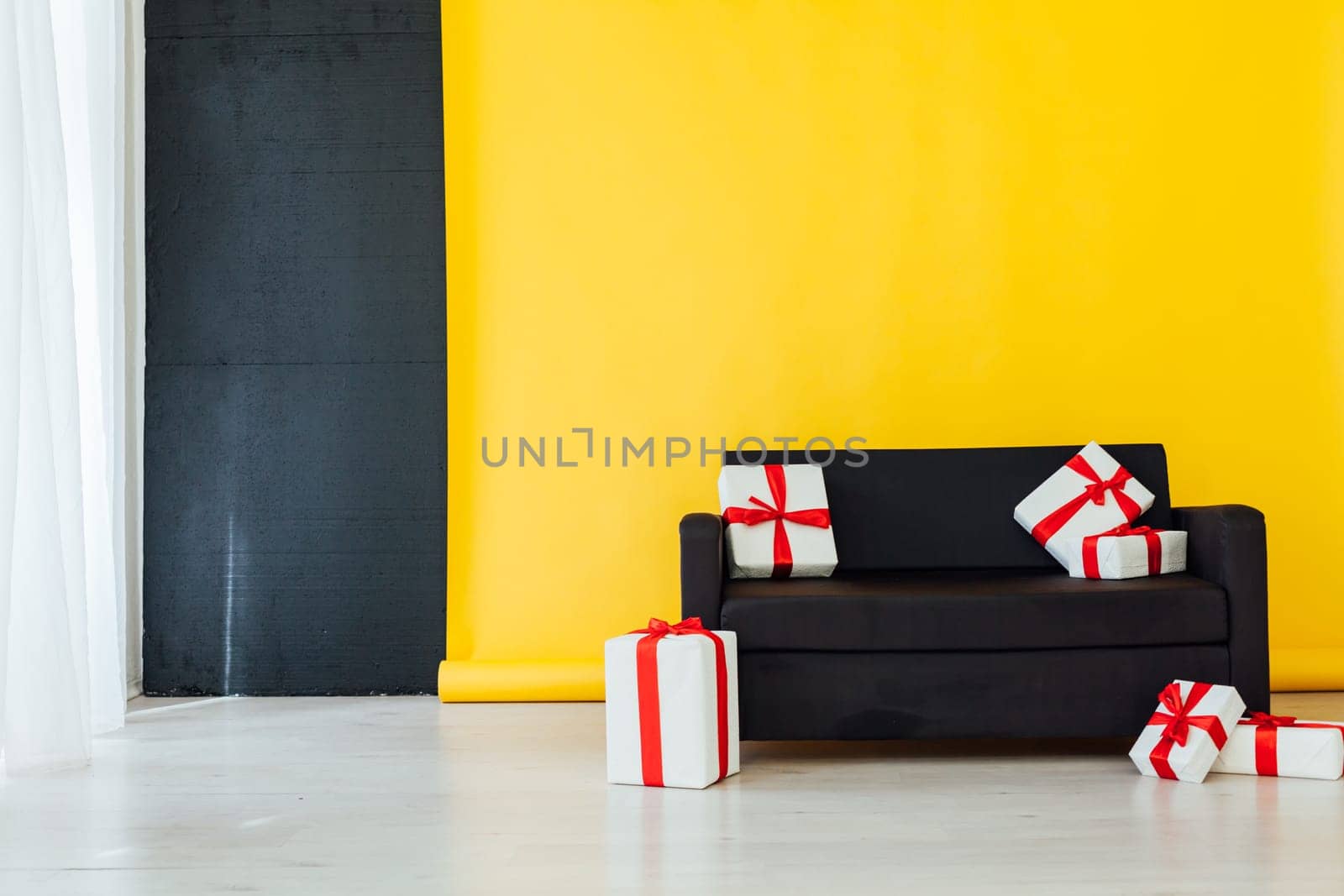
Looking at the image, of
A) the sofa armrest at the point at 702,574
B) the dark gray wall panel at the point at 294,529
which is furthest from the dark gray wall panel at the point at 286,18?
the sofa armrest at the point at 702,574

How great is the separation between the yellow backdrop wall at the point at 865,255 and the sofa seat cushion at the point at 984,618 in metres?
1.03

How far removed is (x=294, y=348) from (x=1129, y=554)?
8.29 feet

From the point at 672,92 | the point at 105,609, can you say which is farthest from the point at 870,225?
the point at 105,609

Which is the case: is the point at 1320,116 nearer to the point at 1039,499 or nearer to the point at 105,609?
the point at 1039,499

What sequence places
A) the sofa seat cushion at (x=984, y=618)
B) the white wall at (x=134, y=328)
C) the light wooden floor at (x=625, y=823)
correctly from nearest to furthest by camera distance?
the light wooden floor at (x=625, y=823) → the sofa seat cushion at (x=984, y=618) → the white wall at (x=134, y=328)

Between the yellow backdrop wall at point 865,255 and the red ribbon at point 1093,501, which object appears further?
the yellow backdrop wall at point 865,255

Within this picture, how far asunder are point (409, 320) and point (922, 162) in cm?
170

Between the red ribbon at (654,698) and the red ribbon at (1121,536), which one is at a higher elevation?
the red ribbon at (1121,536)

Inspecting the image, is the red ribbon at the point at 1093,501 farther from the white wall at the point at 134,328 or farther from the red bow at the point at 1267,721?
the white wall at the point at 134,328

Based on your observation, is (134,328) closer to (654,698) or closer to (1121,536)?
(654,698)

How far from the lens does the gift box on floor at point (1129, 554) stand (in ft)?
9.17

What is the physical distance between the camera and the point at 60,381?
2.90 meters

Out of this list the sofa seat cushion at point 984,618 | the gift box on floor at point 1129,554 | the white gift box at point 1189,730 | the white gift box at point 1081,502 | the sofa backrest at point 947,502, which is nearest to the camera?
the white gift box at point 1189,730

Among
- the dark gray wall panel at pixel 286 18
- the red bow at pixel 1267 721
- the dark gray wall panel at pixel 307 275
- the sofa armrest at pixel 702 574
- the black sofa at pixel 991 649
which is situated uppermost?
the dark gray wall panel at pixel 286 18
